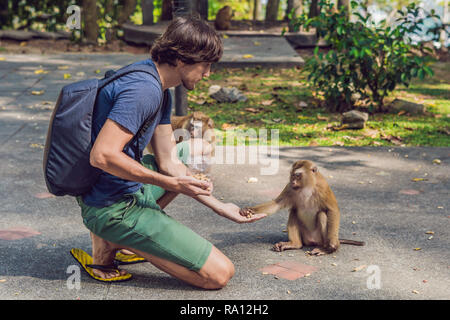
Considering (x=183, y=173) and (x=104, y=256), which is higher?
(x=183, y=173)

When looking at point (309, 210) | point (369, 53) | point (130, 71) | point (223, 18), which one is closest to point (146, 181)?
point (130, 71)

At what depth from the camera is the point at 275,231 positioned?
4336 millimetres

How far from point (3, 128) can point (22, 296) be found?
3.92m

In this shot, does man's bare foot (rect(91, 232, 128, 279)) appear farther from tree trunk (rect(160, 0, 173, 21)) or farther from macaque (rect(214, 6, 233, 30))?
tree trunk (rect(160, 0, 173, 21))

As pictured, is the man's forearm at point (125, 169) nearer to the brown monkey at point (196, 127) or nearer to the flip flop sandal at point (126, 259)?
the flip flop sandal at point (126, 259)

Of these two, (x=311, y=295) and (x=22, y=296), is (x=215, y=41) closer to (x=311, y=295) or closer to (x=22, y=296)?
(x=311, y=295)

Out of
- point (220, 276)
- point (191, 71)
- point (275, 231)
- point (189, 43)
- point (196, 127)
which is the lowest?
point (275, 231)

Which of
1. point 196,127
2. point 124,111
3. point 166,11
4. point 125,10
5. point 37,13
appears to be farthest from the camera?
point 37,13

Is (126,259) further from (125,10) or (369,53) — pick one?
(125,10)

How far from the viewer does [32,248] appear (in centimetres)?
395

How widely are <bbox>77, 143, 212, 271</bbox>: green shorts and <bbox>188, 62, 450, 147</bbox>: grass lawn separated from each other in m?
3.33

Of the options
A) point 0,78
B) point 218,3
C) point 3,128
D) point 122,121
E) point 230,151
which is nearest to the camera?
point 122,121

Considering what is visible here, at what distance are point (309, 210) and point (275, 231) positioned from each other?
1.73 ft
